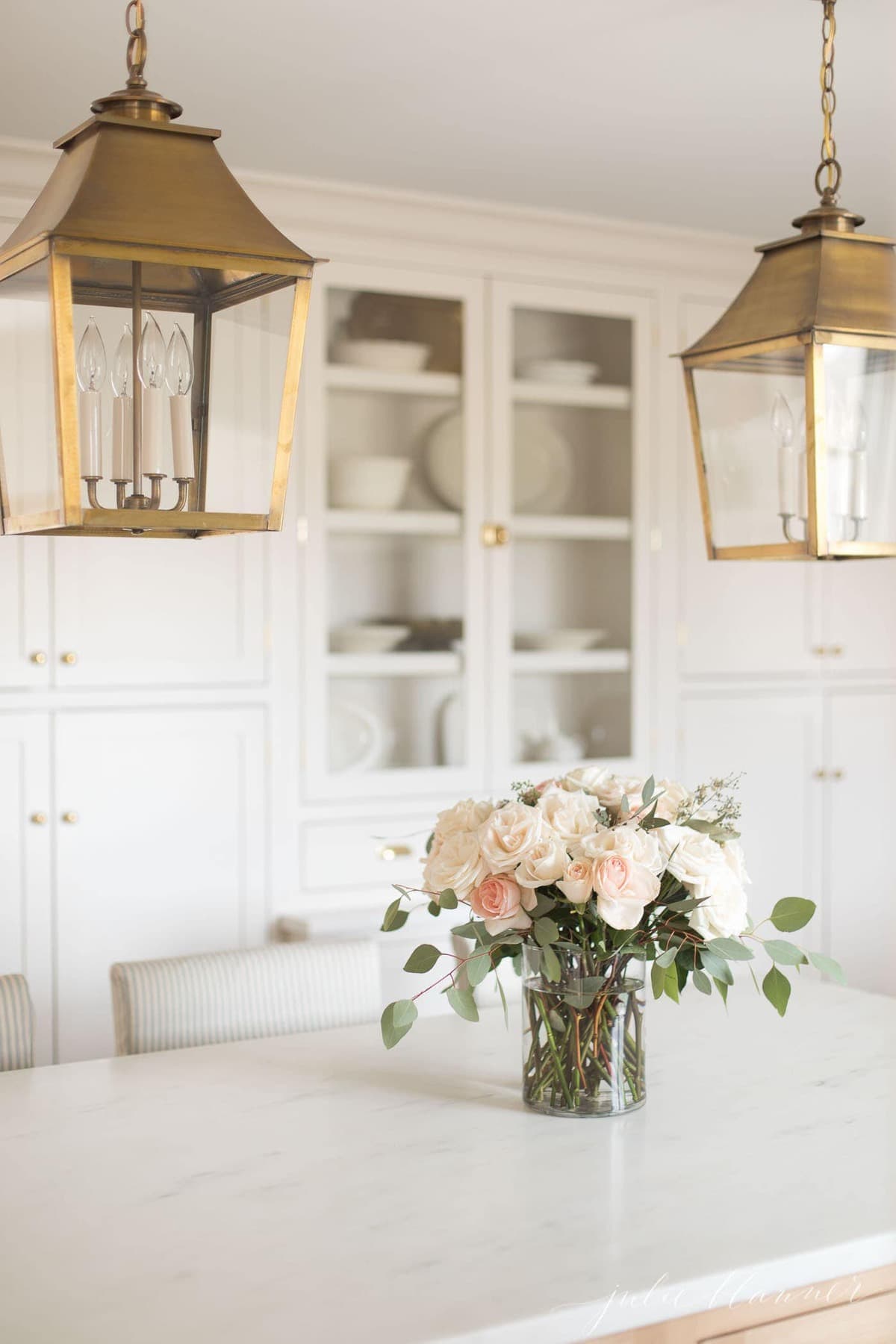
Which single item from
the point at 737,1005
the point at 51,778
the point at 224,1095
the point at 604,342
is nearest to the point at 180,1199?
the point at 224,1095

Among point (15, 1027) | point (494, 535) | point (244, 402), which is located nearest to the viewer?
point (244, 402)

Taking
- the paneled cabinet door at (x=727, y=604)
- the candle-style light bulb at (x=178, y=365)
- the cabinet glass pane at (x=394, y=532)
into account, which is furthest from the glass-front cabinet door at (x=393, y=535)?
the candle-style light bulb at (x=178, y=365)

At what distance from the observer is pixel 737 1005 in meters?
2.10

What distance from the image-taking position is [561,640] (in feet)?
11.5

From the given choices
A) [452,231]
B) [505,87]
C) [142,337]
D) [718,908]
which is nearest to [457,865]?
[718,908]

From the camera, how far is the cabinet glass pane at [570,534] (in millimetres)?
3447

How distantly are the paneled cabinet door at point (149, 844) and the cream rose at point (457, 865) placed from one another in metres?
1.52

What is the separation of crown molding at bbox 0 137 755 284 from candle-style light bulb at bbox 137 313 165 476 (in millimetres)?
1867

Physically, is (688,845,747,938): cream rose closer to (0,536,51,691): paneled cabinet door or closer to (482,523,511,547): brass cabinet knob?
(0,536,51,691): paneled cabinet door

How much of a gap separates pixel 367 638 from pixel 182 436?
205 cm

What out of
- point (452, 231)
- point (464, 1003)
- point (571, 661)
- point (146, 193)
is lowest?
point (464, 1003)

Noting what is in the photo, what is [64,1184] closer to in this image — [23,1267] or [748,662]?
[23,1267]

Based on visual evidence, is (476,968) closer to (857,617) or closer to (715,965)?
(715,965)

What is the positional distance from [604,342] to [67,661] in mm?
1577
